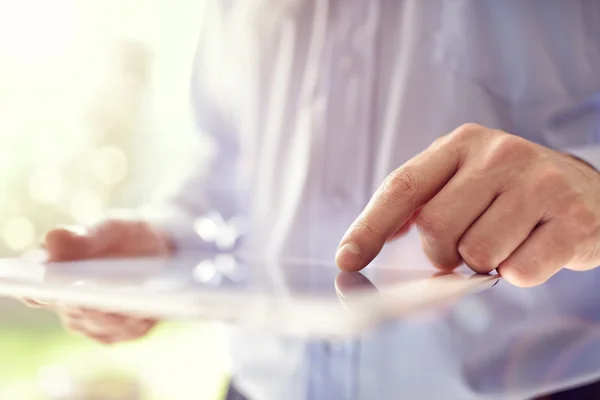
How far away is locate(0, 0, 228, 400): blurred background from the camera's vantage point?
2182 mm

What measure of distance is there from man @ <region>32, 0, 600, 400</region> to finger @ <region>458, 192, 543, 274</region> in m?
0.07

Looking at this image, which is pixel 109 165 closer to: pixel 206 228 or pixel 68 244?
pixel 206 228

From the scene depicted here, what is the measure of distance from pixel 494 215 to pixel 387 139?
0.26 metres

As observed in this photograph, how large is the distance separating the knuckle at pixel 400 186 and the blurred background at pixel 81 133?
1920 mm

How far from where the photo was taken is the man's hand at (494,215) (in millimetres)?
269

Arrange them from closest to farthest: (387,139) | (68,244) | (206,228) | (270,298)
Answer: (270,298) < (68,244) < (387,139) < (206,228)

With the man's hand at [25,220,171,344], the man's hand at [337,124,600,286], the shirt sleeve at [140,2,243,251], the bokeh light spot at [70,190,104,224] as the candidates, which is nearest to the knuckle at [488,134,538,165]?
the man's hand at [337,124,600,286]

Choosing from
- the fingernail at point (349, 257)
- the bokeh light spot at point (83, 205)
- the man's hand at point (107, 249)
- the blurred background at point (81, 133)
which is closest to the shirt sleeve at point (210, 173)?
the man's hand at point (107, 249)

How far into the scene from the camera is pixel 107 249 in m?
0.47

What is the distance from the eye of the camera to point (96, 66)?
2289mm

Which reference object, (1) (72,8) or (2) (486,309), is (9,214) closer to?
(1) (72,8)

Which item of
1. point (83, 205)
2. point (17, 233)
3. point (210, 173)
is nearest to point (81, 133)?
point (83, 205)

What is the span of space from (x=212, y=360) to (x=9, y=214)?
1149mm

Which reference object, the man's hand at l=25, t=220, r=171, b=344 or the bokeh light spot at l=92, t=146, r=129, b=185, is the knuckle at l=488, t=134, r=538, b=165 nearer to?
the man's hand at l=25, t=220, r=171, b=344
